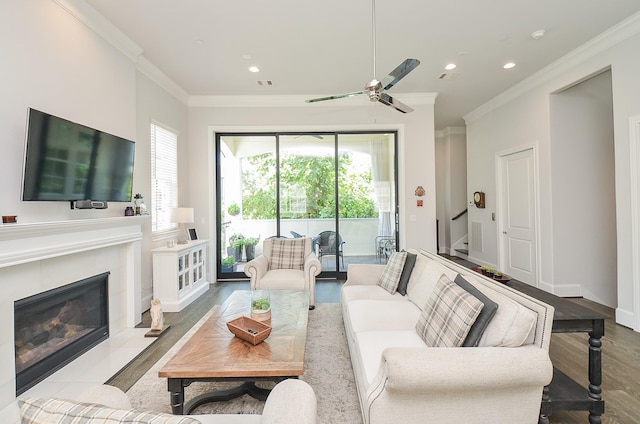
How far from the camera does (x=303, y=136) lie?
532 centimetres

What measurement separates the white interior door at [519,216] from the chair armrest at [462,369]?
398cm

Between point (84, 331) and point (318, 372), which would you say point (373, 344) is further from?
point (84, 331)

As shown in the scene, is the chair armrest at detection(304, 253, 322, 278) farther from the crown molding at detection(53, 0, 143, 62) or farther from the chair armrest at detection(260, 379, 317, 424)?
the crown molding at detection(53, 0, 143, 62)

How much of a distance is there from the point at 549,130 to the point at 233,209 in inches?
206

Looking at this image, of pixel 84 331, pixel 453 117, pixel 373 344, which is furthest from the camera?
pixel 453 117

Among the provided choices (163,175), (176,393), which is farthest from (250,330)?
(163,175)

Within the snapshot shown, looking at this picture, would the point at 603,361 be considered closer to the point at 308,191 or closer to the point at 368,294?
the point at 368,294

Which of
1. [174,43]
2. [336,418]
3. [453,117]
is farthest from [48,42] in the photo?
[453,117]

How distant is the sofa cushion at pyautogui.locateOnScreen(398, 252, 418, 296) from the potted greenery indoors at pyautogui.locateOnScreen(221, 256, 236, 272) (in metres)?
3.43

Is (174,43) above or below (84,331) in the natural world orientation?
above

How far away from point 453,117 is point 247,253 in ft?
17.3

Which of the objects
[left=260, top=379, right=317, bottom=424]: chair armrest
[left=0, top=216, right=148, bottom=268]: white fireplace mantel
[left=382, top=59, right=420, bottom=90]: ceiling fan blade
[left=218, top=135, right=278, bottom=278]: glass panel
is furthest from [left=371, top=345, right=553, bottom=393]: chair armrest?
[left=218, top=135, right=278, bottom=278]: glass panel

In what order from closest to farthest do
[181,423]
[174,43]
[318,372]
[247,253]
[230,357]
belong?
[181,423] < [230,357] < [318,372] < [174,43] < [247,253]

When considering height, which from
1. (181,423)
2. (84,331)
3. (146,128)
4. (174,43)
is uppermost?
(174,43)
